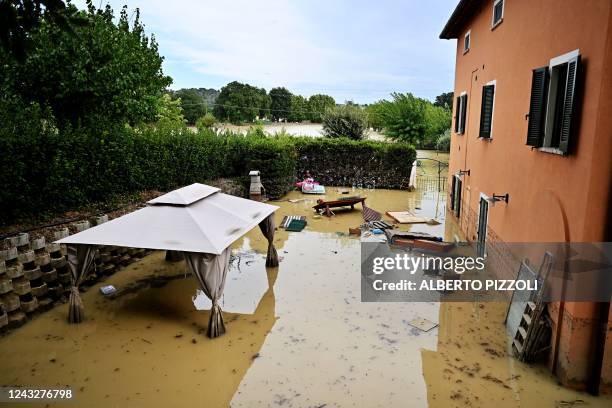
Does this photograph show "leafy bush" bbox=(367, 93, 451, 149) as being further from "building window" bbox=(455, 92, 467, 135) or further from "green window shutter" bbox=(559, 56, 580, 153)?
"green window shutter" bbox=(559, 56, 580, 153)

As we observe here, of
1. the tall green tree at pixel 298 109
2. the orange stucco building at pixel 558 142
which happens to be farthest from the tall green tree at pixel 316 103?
the orange stucco building at pixel 558 142

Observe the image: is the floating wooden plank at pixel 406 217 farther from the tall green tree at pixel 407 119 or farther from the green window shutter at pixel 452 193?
the tall green tree at pixel 407 119

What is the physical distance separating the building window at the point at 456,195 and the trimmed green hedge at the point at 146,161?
6.05m

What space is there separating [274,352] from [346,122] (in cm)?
2434

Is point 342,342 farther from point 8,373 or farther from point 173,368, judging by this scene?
point 8,373

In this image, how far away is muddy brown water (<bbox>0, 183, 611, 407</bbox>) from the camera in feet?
18.7

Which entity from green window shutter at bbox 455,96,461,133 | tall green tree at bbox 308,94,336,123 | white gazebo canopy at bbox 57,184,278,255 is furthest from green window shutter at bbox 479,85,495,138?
tall green tree at bbox 308,94,336,123

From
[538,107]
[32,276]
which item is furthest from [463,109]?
[32,276]

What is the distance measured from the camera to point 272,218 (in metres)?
10.6

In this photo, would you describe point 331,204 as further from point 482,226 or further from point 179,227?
point 179,227

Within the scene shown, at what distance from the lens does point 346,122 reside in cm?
2952

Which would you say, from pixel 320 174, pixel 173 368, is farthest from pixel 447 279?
pixel 320 174

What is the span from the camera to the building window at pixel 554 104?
5.88 meters

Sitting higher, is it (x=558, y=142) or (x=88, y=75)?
(x=88, y=75)
